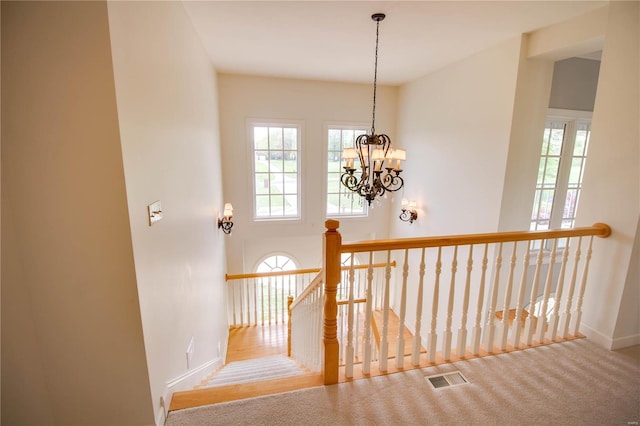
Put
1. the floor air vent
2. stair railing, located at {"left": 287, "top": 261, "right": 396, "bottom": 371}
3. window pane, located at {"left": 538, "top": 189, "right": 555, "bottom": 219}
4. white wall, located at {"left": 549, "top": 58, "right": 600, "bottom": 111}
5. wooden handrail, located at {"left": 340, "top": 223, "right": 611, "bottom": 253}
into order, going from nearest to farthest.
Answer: wooden handrail, located at {"left": 340, "top": 223, "right": 611, "bottom": 253}, the floor air vent, stair railing, located at {"left": 287, "top": 261, "right": 396, "bottom": 371}, white wall, located at {"left": 549, "top": 58, "right": 600, "bottom": 111}, window pane, located at {"left": 538, "top": 189, "right": 555, "bottom": 219}

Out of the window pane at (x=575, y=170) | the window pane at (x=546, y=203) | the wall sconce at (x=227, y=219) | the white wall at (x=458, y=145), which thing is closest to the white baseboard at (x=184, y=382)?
the wall sconce at (x=227, y=219)

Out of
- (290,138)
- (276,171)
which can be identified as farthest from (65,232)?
(290,138)

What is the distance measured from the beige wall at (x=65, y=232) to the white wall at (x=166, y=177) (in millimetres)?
69

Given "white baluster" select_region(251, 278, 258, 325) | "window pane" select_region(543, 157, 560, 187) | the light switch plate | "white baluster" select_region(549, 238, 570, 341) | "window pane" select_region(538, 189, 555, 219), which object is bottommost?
"white baluster" select_region(251, 278, 258, 325)

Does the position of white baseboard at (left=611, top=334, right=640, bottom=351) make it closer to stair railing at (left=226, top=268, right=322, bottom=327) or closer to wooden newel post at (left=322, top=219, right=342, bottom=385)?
wooden newel post at (left=322, top=219, right=342, bottom=385)

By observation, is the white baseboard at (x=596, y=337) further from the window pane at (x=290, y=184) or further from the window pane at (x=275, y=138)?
the window pane at (x=275, y=138)

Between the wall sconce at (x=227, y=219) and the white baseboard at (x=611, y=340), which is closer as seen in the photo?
the white baseboard at (x=611, y=340)

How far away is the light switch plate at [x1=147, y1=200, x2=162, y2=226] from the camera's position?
1.50 meters

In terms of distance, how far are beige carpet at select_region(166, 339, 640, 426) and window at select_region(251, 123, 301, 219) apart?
12.3ft

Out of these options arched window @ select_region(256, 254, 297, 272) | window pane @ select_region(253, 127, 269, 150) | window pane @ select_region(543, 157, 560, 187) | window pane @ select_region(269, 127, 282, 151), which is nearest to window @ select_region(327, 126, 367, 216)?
window pane @ select_region(269, 127, 282, 151)

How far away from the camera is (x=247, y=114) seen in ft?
15.1

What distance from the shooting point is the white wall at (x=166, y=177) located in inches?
52.2

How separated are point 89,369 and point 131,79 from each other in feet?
4.56

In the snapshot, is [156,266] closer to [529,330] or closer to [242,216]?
[529,330]
